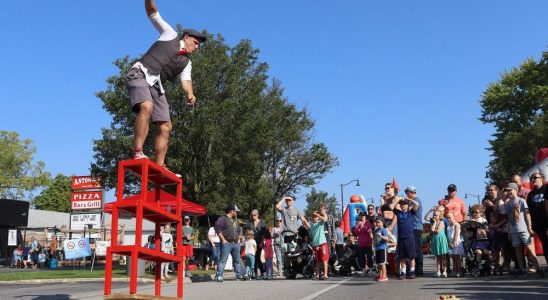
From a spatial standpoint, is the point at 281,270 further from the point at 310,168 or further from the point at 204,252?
the point at 310,168

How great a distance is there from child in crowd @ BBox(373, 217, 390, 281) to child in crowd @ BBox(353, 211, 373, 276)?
3.47ft

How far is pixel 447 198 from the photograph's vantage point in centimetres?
1363

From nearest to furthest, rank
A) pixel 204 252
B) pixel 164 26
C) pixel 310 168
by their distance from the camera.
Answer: pixel 164 26 → pixel 204 252 → pixel 310 168

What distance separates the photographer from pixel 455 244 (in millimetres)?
12289

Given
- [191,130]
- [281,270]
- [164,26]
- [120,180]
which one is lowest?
[281,270]

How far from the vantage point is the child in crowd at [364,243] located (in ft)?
46.5

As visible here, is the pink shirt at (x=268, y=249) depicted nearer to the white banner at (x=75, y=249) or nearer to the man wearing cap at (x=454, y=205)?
the man wearing cap at (x=454, y=205)

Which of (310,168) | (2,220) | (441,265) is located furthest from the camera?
(310,168)

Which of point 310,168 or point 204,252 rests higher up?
point 310,168

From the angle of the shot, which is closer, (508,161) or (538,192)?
(538,192)

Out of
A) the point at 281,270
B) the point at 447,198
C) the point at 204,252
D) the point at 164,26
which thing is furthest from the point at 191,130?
the point at 164,26

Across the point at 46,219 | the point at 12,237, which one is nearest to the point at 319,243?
the point at 12,237

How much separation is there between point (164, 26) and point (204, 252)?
1804 cm

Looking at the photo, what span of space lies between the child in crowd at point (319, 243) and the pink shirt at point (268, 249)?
181 centimetres
